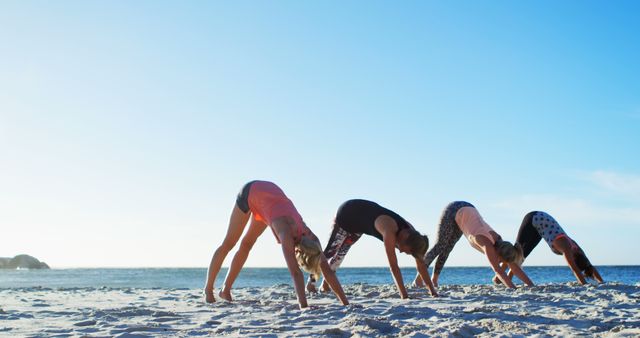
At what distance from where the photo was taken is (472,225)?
775cm

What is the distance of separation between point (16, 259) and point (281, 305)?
73.6 meters

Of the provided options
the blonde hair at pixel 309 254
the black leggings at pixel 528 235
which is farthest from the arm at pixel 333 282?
the black leggings at pixel 528 235

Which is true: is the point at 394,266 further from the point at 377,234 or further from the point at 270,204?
the point at 270,204

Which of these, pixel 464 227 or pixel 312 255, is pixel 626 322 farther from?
pixel 464 227

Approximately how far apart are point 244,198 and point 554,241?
466 centimetres

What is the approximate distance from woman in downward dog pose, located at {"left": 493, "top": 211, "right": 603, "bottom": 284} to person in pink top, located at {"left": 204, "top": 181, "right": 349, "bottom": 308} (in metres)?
3.83

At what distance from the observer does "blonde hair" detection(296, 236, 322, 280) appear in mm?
5488

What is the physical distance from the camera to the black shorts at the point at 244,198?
622 cm

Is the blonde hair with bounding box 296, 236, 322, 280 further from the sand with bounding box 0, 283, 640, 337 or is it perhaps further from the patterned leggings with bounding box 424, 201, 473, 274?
the patterned leggings with bounding box 424, 201, 473, 274

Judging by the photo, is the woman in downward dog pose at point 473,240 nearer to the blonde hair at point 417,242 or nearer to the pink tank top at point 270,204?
the blonde hair at point 417,242

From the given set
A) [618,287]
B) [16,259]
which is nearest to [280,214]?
[618,287]

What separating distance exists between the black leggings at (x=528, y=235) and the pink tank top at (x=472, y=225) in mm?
1195

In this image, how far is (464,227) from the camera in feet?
25.9

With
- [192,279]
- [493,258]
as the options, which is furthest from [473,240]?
[192,279]
